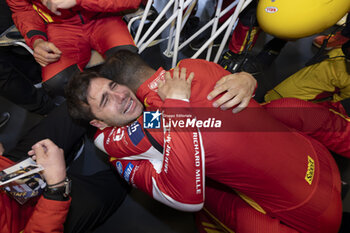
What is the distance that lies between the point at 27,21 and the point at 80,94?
81cm

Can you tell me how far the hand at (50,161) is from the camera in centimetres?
100

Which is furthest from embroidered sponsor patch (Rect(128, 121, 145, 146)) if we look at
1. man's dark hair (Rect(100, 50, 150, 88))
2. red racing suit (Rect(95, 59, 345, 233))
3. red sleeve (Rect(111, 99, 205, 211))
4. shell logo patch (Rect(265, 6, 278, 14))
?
shell logo patch (Rect(265, 6, 278, 14))

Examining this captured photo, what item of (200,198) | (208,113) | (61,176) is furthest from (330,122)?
(61,176)

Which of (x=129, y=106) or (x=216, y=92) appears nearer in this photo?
(x=216, y=92)

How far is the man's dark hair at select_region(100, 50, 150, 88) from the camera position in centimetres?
123

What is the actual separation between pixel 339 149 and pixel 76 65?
1846mm

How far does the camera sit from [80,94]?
125cm

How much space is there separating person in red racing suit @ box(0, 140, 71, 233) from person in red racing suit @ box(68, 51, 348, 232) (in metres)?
0.27

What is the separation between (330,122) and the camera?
1.22m

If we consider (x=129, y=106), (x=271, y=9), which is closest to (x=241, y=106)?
(x=129, y=106)

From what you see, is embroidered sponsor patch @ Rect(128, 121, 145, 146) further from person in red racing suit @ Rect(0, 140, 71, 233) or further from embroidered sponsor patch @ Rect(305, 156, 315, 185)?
embroidered sponsor patch @ Rect(305, 156, 315, 185)

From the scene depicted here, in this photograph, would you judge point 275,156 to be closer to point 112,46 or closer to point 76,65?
point 112,46

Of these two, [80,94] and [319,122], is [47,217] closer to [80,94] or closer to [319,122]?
[80,94]

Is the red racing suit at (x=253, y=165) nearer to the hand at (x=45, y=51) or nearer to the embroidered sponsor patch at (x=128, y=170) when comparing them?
the embroidered sponsor patch at (x=128, y=170)
